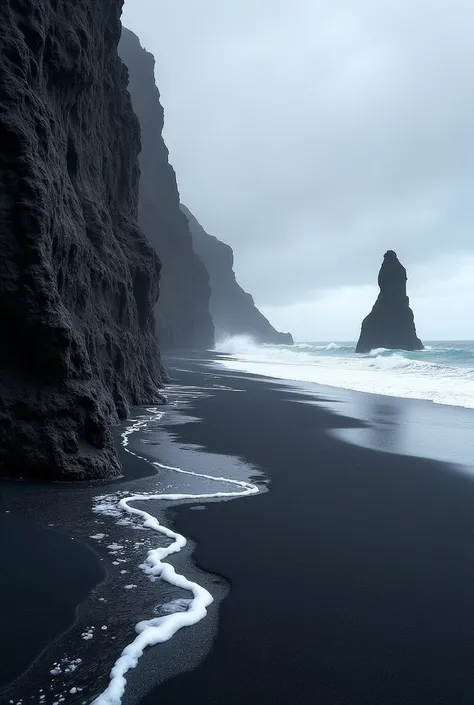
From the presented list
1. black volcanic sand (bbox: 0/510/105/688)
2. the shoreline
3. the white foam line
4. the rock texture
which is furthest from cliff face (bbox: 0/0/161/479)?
the rock texture

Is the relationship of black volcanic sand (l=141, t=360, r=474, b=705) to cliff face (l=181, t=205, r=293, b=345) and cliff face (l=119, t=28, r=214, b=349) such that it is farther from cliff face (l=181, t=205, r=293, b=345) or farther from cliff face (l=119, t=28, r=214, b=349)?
cliff face (l=181, t=205, r=293, b=345)

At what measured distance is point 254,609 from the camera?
3439 millimetres

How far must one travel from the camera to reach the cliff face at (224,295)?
459 ft

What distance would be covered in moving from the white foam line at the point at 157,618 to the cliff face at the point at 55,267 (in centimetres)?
143

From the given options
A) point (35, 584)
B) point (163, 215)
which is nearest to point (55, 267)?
point (35, 584)

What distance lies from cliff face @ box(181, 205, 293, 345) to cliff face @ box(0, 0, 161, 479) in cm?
12681

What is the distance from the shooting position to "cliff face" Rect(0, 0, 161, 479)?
6.40 metres

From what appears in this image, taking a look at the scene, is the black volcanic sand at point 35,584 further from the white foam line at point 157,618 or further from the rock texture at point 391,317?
the rock texture at point 391,317

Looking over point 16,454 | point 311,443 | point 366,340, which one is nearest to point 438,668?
point 16,454

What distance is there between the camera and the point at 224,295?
145125 millimetres

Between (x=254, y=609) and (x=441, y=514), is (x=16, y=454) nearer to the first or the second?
(x=254, y=609)

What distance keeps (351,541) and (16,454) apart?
408 centimetres

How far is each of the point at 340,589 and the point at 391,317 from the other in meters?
87.1

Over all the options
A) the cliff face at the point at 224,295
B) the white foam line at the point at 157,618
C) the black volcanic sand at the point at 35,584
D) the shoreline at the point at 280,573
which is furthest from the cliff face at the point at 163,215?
the black volcanic sand at the point at 35,584
